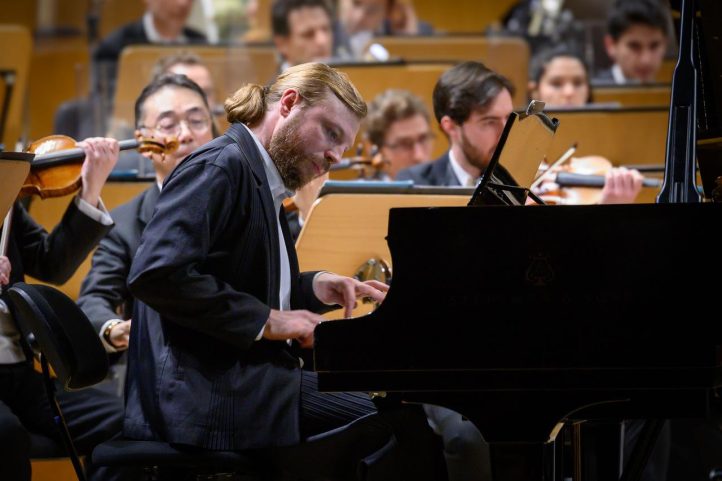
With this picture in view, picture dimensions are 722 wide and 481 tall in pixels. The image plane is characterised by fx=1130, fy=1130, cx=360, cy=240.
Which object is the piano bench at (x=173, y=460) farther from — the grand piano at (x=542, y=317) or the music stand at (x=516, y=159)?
the music stand at (x=516, y=159)

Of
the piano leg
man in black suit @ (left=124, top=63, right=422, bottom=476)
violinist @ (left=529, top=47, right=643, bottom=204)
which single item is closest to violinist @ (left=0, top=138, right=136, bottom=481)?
man in black suit @ (left=124, top=63, right=422, bottom=476)

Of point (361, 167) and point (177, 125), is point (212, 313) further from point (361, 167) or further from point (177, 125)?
point (361, 167)

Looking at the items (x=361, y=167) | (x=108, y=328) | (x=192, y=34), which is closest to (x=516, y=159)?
(x=108, y=328)

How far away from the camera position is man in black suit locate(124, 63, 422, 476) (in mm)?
2191

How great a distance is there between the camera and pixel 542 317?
79.4 inches

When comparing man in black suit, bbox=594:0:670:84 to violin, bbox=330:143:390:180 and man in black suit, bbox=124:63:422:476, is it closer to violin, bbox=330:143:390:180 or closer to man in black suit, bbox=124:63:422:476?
violin, bbox=330:143:390:180

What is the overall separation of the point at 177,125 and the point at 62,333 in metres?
1.16

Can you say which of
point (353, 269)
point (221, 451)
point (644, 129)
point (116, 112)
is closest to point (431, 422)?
point (353, 269)

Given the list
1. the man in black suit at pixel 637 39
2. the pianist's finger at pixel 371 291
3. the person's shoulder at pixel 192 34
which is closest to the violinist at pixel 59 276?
the pianist's finger at pixel 371 291

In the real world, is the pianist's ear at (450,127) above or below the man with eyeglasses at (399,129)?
below

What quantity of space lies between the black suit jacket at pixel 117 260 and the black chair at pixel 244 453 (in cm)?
60

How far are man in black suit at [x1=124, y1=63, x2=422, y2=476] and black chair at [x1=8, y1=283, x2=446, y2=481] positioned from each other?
42 mm

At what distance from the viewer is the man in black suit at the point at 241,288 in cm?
219

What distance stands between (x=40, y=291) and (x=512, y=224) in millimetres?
1013
